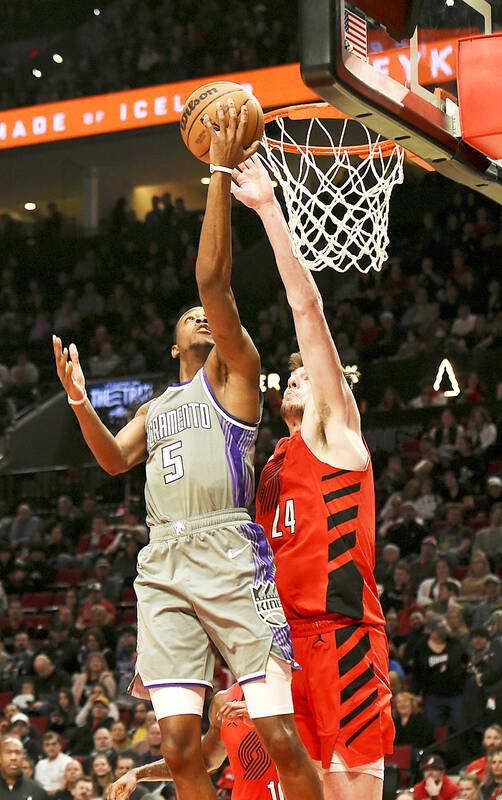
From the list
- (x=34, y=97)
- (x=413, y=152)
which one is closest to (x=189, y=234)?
(x=34, y=97)

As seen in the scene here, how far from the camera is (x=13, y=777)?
Result: 9.40 meters

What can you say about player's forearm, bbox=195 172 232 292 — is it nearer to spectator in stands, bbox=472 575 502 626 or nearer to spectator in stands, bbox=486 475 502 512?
spectator in stands, bbox=472 575 502 626

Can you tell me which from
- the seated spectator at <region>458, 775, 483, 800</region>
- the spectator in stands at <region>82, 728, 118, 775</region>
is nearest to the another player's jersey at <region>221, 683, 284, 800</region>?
the seated spectator at <region>458, 775, 483, 800</region>

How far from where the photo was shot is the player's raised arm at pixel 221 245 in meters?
3.83

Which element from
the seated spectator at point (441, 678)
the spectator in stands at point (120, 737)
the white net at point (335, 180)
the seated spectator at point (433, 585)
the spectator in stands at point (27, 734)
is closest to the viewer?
the white net at point (335, 180)

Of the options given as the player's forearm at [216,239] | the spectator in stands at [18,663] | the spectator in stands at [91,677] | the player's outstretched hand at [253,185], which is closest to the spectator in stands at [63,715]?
the spectator in stands at [91,677]

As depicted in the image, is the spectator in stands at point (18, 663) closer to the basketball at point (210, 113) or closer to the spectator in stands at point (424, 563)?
the spectator in stands at point (424, 563)

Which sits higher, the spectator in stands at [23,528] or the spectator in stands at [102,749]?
the spectator in stands at [23,528]

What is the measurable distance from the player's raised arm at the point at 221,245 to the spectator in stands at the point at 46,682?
8.37 metres

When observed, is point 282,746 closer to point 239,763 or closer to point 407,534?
point 239,763

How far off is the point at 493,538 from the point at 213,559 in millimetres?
7869

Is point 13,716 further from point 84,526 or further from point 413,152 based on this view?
point 413,152

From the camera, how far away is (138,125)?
13.6 m

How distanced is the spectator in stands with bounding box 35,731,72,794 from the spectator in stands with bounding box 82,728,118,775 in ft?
0.54
